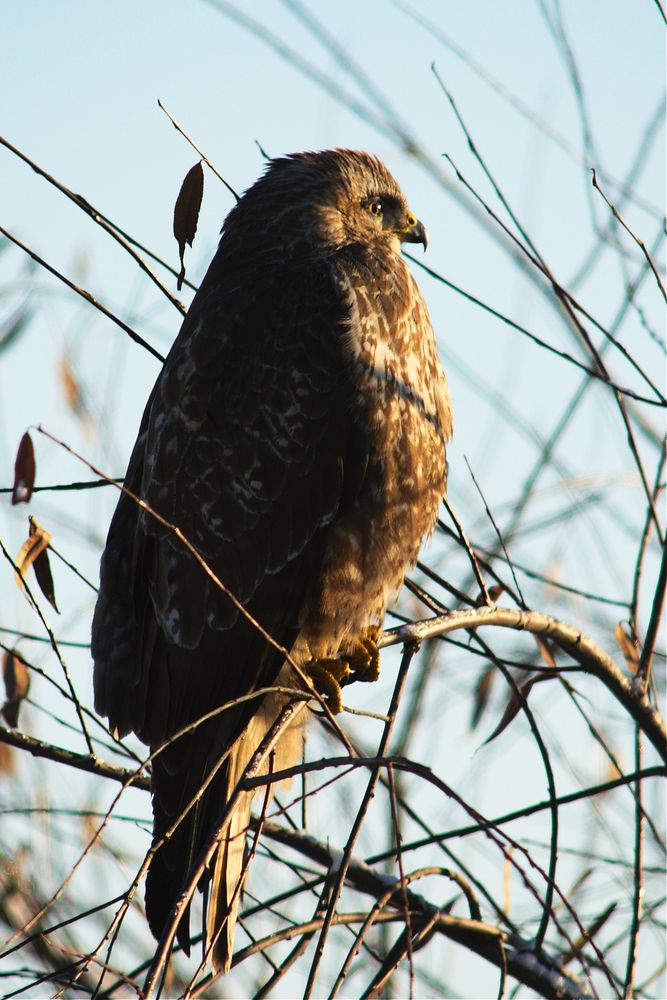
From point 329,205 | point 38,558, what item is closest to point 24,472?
point 38,558

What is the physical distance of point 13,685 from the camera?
11.2ft

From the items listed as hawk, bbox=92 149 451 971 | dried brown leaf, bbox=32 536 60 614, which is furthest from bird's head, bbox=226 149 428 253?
dried brown leaf, bbox=32 536 60 614

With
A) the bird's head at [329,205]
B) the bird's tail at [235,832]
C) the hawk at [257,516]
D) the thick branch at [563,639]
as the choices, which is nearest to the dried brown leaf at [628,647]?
the thick branch at [563,639]

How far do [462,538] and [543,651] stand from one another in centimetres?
59

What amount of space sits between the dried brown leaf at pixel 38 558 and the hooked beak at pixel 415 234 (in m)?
2.00

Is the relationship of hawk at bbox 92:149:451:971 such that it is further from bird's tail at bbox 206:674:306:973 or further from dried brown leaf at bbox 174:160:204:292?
dried brown leaf at bbox 174:160:204:292

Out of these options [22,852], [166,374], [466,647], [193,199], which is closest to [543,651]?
[466,647]

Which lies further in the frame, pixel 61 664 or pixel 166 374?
pixel 166 374

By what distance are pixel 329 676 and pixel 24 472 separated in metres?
1.17

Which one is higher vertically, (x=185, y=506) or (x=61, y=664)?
(x=185, y=506)

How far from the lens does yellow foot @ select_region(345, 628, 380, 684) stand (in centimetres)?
372

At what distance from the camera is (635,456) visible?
326cm

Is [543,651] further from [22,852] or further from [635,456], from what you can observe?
[22,852]

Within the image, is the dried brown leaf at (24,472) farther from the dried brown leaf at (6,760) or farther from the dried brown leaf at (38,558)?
the dried brown leaf at (6,760)
